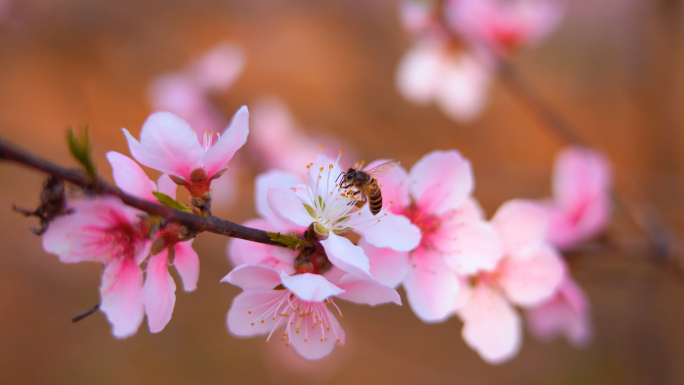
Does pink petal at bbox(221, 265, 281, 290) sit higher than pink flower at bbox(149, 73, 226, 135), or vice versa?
pink petal at bbox(221, 265, 281, 290)

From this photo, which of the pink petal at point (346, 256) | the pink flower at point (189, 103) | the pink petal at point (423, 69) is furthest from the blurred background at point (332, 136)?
the pink petal at point (346, 256)

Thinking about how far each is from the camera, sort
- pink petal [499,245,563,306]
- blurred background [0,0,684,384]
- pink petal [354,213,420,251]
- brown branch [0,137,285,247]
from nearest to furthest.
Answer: brown branch [0,137,285,247], pink petal [354,213,420,251], pink petal [499,245,563,306], blurred background [0,0,684,384]

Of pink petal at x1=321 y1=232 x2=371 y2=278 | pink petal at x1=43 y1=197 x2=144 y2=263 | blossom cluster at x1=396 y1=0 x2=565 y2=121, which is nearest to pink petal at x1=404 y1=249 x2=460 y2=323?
pink petal at x1=321 y1=232 x2=371 y2=278

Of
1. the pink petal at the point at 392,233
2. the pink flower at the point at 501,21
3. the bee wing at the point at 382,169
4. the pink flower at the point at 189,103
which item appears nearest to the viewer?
the pink petal at the point at 392,233

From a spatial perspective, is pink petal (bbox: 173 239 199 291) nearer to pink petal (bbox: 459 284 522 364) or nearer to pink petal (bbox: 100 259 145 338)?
pink petal (bbox: 100 259 145 338)

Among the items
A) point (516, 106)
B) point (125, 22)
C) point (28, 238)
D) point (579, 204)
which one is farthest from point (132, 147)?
point (516, 106)

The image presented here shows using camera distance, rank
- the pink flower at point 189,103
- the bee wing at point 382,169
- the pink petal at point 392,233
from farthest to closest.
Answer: the pink flower at point 189,103 → the bee wing at point 382,169 → the pink petal at point 392,233

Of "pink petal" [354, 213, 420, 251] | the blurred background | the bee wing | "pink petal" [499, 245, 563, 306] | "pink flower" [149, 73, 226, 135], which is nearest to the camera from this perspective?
"pink petal" [354, 213, 420, 251]

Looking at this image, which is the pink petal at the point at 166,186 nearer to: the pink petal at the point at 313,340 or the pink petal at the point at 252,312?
the pink petal at the point at 252,312
